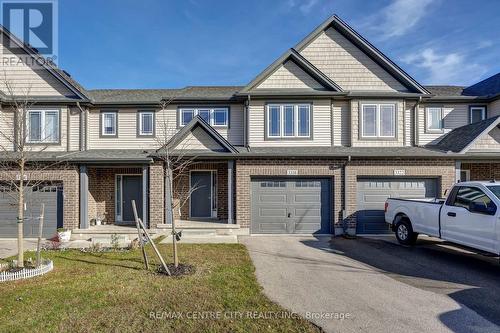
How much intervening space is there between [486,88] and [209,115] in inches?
557

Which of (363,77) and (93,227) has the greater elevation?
(363,77)

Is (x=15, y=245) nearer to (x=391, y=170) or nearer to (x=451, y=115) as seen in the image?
(x=391, y=170)

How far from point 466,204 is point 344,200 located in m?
4.64

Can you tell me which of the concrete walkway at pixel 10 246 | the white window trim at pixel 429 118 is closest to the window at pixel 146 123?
the concrete walkway at pixel 10 246

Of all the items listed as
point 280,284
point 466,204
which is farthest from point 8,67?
point 466,204

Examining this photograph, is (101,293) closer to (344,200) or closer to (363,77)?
(344,200)

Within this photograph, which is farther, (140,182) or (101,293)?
(140,182)

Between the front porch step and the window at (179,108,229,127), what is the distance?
209 inches

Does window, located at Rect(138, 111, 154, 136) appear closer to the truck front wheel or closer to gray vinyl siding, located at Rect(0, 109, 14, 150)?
gray vinyl siding, located at Rect(0, 109, 14, 150)

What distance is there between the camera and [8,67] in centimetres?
1297

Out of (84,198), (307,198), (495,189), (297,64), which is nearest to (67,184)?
(84,198)

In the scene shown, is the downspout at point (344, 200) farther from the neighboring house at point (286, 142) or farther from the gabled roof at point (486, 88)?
the gabled roof at point (486, 88)

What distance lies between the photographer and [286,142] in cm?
1257

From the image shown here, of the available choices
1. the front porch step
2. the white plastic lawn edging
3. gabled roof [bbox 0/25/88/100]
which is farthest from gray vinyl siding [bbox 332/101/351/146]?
gabled roof [bbox 0/25/88/100]
